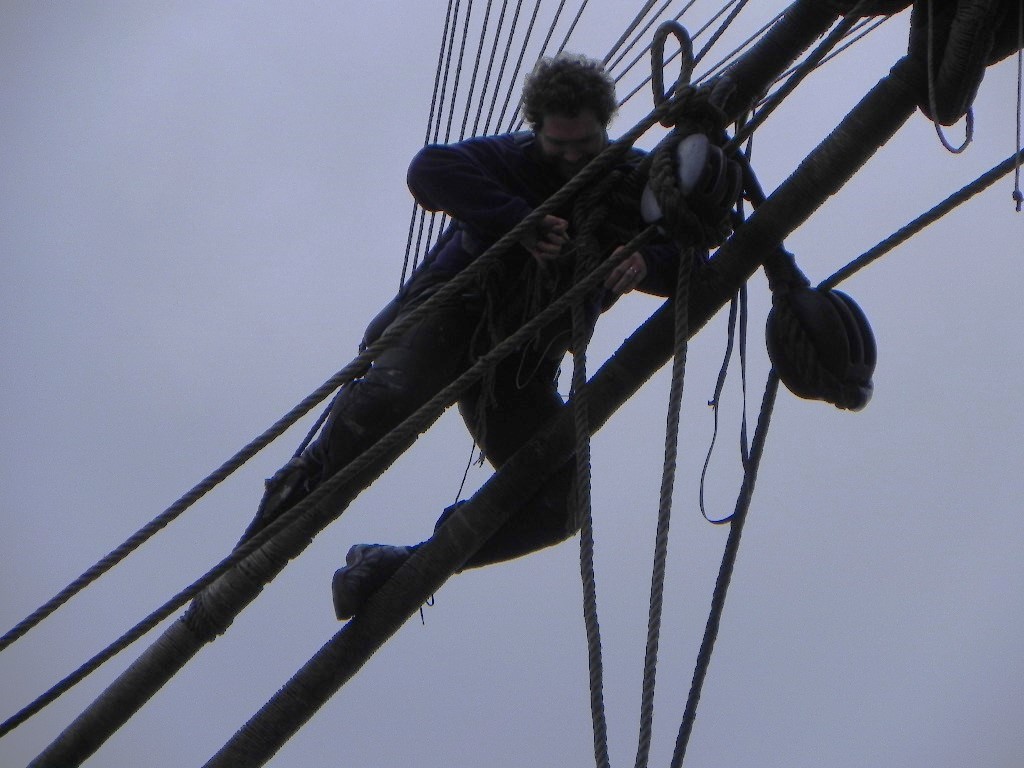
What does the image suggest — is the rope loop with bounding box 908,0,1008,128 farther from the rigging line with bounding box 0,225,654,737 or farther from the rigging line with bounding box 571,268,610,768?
the rigging line with bounding box 571,268,610,768

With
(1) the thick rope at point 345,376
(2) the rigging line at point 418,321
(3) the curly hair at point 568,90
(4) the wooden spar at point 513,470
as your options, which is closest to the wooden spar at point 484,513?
(4) the wooden spar at point 513,470

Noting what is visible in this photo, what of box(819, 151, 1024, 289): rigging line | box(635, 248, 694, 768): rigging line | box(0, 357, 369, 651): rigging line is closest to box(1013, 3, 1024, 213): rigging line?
box(819, 151, 1024, 289): rigging line

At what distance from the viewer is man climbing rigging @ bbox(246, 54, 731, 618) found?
2955 millimetres

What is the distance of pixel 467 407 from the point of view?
128 inches

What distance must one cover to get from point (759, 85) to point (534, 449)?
0.96 metres

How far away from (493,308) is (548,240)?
23 centimetres

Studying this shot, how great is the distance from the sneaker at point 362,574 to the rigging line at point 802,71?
3.94 ft

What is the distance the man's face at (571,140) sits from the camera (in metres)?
3.04

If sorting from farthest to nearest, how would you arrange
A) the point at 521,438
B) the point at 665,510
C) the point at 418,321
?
the point at 521,438 < the point at 418,321 < the point at 665,510

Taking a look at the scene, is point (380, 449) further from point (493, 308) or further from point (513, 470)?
point (493, 308)

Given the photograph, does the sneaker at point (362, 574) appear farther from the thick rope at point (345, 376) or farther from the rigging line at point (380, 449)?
the thick rope at point (345, 376)

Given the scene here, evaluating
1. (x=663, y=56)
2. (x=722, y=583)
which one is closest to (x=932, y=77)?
(x=663, y=56)

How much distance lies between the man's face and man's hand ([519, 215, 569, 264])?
9.1 inches

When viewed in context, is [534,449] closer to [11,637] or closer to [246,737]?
[246,737]
